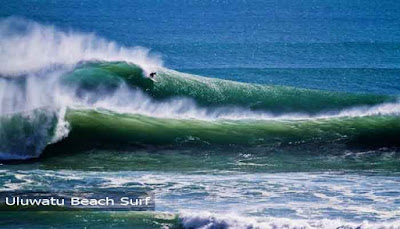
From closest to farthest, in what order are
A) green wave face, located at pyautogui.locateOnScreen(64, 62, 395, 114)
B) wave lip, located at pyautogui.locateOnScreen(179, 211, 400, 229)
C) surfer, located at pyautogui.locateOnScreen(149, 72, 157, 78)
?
wave lip, located at pyautogui.locateOnScreen(179, 211, 400, 229)
green wave face, located at pyautogui.locateOnScreen(64, 62, 395, 114)
surfer, located at pyautogui.locateOnScreen(149, 72, 157, 78)

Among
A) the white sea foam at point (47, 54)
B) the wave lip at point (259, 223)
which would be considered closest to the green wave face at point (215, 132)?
the white sea foam at point (47, 54)

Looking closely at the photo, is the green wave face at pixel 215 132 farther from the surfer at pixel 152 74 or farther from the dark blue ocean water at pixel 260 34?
the dark blue ocean water at pixel 260 34

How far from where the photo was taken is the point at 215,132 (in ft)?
58.5

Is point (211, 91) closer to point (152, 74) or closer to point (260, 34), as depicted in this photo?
point (152, 74)

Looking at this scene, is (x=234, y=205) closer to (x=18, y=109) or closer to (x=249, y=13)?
(x=18, y=109)

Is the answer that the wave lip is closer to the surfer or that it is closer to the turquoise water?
the turquoise water

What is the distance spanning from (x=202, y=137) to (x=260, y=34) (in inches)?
958

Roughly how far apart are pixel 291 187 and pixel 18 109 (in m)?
5.69

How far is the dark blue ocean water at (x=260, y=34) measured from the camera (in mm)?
27969

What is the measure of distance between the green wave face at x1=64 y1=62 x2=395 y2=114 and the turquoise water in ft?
0.12

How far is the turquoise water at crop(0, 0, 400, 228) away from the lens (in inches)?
493

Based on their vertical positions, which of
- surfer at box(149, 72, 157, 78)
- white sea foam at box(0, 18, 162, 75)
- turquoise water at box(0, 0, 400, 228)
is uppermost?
white sea foam at box(0, 18, 162, 75)

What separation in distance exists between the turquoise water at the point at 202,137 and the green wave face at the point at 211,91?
0.12 feet

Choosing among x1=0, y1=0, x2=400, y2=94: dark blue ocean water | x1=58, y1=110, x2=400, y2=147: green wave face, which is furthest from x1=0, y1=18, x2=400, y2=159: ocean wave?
x1=0, y1=0, x2=400, y2=94: dark blue ocean water
